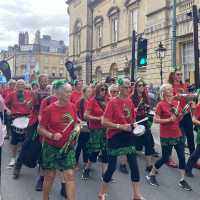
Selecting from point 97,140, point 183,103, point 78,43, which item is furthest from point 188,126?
A: point 78,43

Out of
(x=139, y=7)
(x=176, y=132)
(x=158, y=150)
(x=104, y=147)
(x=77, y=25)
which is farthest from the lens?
(x=77, y=25)

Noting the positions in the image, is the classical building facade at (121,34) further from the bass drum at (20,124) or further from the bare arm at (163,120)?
the bare arm at (163,120)

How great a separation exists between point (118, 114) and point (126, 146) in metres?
0.46

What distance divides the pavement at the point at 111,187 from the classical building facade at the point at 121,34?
11.0 meters

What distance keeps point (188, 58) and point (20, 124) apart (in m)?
15.9

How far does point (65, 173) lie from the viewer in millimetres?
4312

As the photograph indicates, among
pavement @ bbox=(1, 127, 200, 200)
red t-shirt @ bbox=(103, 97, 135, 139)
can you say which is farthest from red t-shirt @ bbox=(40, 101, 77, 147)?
pavement @ bbox=(1, 127, 200, 200)

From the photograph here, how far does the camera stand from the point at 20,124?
6.89 metres

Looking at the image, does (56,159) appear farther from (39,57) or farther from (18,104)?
(39,57)

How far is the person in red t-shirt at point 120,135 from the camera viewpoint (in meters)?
5.01

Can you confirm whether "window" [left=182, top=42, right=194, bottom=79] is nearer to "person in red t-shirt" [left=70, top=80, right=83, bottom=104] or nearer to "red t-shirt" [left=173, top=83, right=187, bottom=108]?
"person in red t-shirt" [left=70, top=80, right=83, bottom=104]

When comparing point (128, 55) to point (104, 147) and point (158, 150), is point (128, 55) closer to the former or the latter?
point (158, 150)

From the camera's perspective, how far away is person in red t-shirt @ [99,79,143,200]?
197 inches

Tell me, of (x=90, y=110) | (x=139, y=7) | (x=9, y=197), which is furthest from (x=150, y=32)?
(x=9, y=197)
